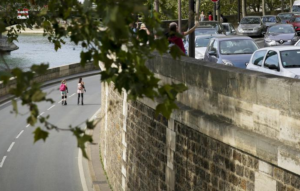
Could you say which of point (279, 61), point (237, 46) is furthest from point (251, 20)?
point (279, 61)

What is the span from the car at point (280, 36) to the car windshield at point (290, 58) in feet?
55.3

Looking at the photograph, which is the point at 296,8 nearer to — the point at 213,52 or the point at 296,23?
the point at 296,23

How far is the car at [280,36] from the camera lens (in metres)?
33.5

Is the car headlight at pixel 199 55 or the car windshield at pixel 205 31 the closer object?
the car headlight at pixel 199 55

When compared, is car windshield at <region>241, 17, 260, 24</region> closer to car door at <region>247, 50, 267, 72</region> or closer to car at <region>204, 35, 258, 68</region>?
car at <region>204, 35, 258, 68</region>

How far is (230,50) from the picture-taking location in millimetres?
21531

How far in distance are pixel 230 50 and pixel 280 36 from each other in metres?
13.3

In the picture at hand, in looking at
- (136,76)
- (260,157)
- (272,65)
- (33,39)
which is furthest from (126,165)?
(33,39)

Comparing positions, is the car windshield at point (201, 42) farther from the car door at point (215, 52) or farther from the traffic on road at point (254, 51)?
the car door at point (215, 52)

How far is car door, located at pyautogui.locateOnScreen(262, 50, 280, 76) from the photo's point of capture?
15789mm

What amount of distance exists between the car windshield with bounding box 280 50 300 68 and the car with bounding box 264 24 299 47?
16.9 m

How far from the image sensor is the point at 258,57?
17000 millimetres

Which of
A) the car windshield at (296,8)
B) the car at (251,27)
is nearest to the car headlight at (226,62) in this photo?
the car at (251,27)

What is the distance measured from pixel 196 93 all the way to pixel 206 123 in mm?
1053
